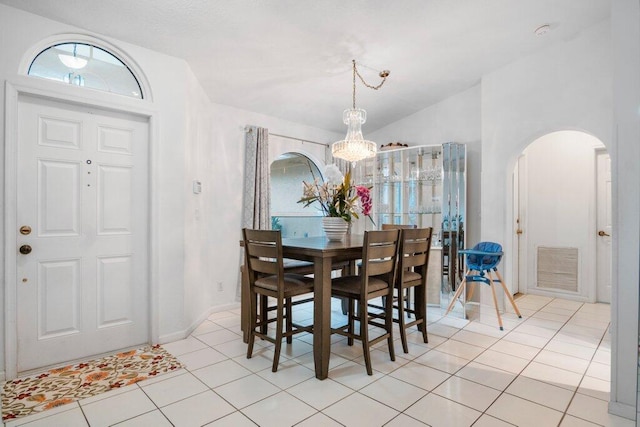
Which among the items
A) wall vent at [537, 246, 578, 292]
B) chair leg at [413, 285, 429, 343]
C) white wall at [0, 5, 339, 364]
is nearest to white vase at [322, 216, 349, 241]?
chair leg at [413, 285, 429, 343]

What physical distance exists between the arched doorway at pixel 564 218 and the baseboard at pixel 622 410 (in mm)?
3150

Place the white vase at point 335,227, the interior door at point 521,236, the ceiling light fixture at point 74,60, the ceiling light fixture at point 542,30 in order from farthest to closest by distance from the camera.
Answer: the interior door at point 521,236 < the ceiling light fixture at point 542,30 < the white vase at point 335,227 < the ceiling light fixture at point 74,60

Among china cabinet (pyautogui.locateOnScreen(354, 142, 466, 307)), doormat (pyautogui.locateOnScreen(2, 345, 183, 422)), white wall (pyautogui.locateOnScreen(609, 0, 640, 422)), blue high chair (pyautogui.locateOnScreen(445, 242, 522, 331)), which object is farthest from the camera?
china cabinet (pyautogui.locateOnScreen(354, 142, 466, 307))

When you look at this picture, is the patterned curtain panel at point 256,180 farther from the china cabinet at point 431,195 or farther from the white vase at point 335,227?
the china cabinet at point 431,195

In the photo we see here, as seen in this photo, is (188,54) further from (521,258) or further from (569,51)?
(521,258)

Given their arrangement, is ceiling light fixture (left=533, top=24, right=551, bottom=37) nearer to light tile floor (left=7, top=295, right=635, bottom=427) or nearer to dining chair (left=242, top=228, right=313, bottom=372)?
light tile floor (left=7, top=295, right=635, bottom=427)

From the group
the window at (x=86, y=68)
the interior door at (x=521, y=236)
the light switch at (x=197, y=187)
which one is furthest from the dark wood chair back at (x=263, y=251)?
the interior door at (x=521, y=236)

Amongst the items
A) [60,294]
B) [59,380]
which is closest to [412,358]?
[59,380]

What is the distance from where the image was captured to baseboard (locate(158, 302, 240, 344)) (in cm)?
300

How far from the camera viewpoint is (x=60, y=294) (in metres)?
2.54

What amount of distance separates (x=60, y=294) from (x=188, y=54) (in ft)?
7.52

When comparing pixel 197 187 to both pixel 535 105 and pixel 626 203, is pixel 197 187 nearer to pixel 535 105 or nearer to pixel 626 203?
pixel 626 203

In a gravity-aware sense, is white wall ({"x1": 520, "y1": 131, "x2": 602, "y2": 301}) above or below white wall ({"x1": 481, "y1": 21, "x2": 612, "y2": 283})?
below

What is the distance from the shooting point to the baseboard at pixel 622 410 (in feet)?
6.12
